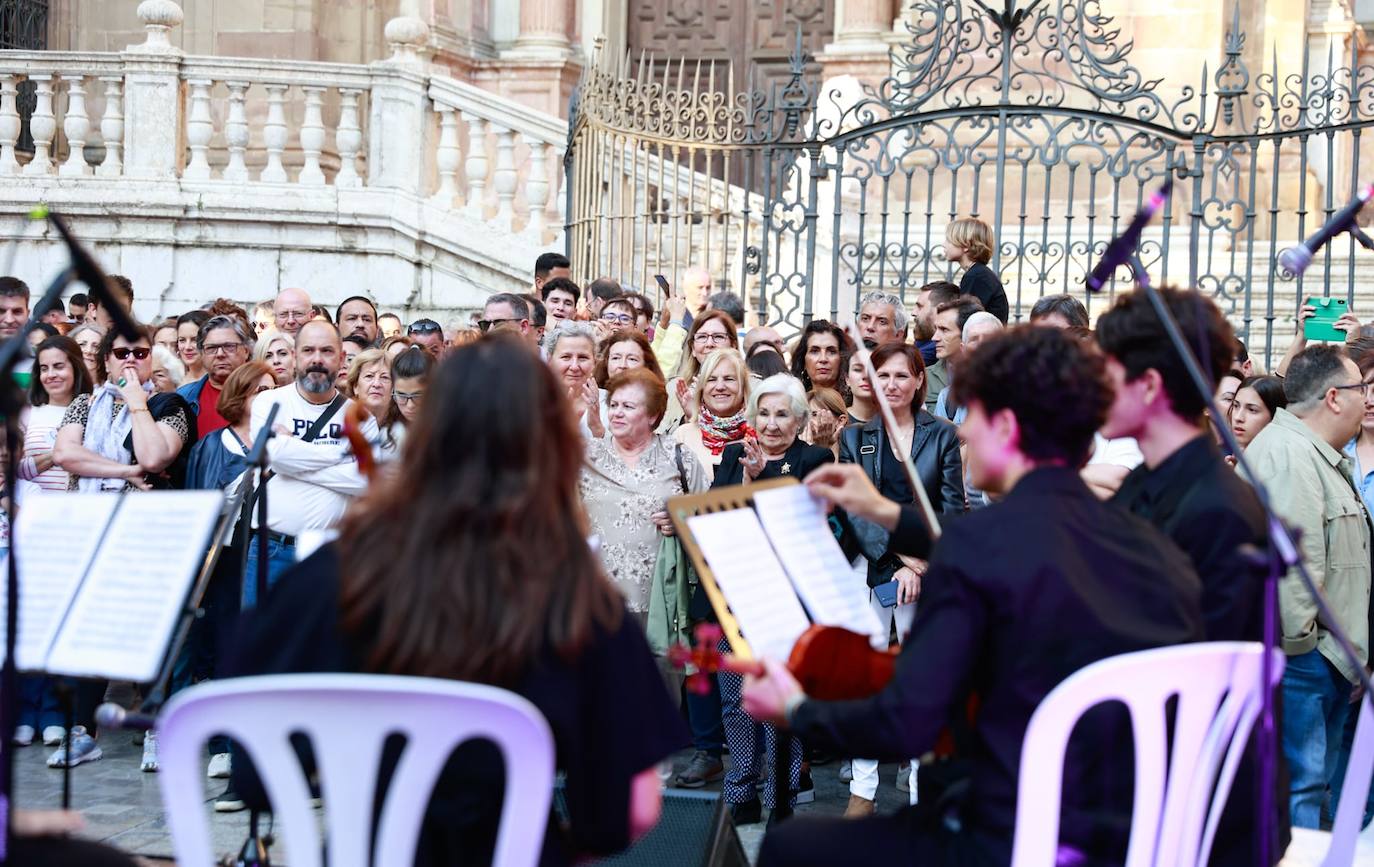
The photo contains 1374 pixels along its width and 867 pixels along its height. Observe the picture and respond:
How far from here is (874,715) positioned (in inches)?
124

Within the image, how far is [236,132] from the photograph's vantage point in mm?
12789

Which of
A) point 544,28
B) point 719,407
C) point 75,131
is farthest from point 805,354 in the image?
point 544,28

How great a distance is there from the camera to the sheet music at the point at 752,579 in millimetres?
3529

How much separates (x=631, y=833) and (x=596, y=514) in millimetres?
3476

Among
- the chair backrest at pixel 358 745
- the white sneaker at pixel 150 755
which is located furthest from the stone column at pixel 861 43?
the chair backrest at pixel 358 745

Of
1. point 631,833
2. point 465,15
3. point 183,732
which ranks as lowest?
point 631,833

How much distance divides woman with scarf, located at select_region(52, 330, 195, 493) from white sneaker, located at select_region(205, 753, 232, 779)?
44.4 inches

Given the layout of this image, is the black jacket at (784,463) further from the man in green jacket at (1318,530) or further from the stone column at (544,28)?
the stone column at (544,28)

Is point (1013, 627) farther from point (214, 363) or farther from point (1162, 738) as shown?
point (214, 363)

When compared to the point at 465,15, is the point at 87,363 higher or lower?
lower

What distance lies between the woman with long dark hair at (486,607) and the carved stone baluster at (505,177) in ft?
33.3

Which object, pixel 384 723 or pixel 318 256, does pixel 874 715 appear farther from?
pixel 318 256

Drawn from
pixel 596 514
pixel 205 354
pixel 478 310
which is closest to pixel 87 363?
pixel 205 354

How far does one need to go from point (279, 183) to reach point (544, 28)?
15.5 feet
